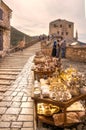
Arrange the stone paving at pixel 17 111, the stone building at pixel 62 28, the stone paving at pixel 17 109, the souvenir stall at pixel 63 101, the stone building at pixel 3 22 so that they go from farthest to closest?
1. the stone building at pixel 62 28
2. the stone building at pixel 3 22
3. the stone paving at pixel 17 109
4. the stone paving at pixel 17 111
5. the souvenir stall at pixel 63 101

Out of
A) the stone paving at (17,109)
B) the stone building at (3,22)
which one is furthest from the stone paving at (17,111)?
the stone building at (3,22)

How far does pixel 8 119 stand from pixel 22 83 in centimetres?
458

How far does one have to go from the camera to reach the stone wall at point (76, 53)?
15.7m

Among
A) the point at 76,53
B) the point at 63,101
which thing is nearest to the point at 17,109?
the point at 63,101

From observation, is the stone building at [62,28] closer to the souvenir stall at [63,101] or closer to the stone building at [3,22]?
the stone building at [3,22]

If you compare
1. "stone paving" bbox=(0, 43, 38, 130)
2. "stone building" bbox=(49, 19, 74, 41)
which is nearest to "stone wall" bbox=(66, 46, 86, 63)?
"stone paving" bbox=(0, 43, 38, 130)

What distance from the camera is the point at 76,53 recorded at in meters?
16.9

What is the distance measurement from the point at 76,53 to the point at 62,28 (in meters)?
51.2

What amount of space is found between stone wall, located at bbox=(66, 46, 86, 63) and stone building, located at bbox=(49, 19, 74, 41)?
159 feet

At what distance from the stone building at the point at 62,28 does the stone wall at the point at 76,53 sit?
4832 cm

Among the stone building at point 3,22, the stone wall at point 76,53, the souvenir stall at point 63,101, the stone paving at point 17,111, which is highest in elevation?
the stone building at point 3,22

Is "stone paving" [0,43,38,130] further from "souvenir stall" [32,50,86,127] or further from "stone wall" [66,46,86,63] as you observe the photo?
"stone wall" [66,46,86,63]

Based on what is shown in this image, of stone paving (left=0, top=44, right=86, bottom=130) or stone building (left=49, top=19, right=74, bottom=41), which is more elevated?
stone building (left=49, top=19, right=74, bottom=41)

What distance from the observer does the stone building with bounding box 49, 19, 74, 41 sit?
218 ft
